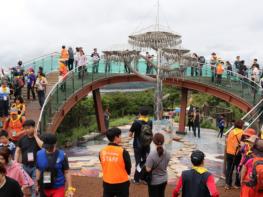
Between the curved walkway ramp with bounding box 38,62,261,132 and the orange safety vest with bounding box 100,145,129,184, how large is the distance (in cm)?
713

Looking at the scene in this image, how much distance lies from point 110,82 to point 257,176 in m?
17.4

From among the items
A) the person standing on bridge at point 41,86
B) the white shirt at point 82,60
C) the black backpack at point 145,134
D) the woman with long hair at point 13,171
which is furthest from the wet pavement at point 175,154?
the woman with long hair at point 13,171

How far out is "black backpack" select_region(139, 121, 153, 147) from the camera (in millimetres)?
7500

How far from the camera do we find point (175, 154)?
16234mm

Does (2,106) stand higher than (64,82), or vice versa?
(64,82)

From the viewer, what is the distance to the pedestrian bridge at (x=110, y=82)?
14550 millimetres

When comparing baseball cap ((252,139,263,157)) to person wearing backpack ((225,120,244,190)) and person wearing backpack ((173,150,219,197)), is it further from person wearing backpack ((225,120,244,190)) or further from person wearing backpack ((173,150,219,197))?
person wearing backpack ((225,120,244,190))

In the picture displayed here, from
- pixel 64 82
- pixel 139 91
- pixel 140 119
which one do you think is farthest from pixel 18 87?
pixel 139 91

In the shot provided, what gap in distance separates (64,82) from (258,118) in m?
8.05

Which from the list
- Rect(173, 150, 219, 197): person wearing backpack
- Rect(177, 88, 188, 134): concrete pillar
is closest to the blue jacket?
Rect(173, 150, 219, 197): person wearing backpack

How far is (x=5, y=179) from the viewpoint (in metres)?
3.87

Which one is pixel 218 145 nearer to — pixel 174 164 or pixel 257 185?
pixel 174 164

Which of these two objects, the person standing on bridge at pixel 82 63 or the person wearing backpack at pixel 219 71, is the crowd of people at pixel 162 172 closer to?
the person standing on bridge at pixel 82 63

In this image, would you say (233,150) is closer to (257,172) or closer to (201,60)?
(257,172)
